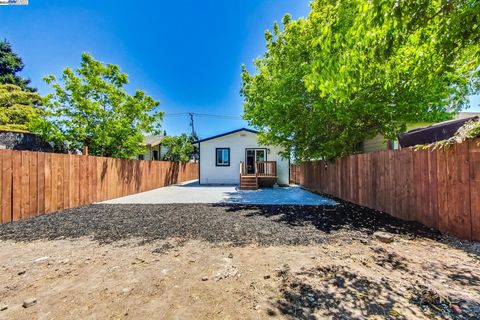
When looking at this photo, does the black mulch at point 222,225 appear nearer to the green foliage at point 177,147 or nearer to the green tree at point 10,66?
the green foliage at point 177,147

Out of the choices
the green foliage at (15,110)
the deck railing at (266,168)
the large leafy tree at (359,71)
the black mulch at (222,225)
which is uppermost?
the green foliage at (15,110)

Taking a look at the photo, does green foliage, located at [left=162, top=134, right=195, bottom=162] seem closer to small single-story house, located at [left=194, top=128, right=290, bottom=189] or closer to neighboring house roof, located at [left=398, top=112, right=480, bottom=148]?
small single-story house, located at [left=194, top=128, right=290, bottom=189]

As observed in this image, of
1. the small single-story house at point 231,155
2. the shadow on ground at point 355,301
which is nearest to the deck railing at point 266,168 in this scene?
the small single-story house at point 231,155

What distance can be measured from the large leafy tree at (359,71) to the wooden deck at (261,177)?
3357 mm

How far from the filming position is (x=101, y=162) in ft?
26.9

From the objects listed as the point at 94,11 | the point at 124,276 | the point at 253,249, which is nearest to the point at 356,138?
the point at 253,249

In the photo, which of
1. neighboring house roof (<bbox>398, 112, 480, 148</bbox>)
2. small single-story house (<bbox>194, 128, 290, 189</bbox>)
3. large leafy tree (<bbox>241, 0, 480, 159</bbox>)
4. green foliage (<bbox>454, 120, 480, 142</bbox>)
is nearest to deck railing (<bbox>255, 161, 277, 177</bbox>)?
small single-story house (<bbox>194, 128, 290, 189</bbox>)

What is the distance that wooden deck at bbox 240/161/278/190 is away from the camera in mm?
12948

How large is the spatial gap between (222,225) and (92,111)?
9056 mm

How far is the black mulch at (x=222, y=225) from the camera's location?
4.05 metres

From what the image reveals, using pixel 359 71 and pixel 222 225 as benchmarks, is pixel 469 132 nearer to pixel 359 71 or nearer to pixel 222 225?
pixel 359 71

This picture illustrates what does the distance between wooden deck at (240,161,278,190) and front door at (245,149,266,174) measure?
1.13 meters

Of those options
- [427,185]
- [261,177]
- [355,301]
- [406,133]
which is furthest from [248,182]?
[355,301]

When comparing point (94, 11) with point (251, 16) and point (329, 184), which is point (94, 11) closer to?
point (251, 16)
